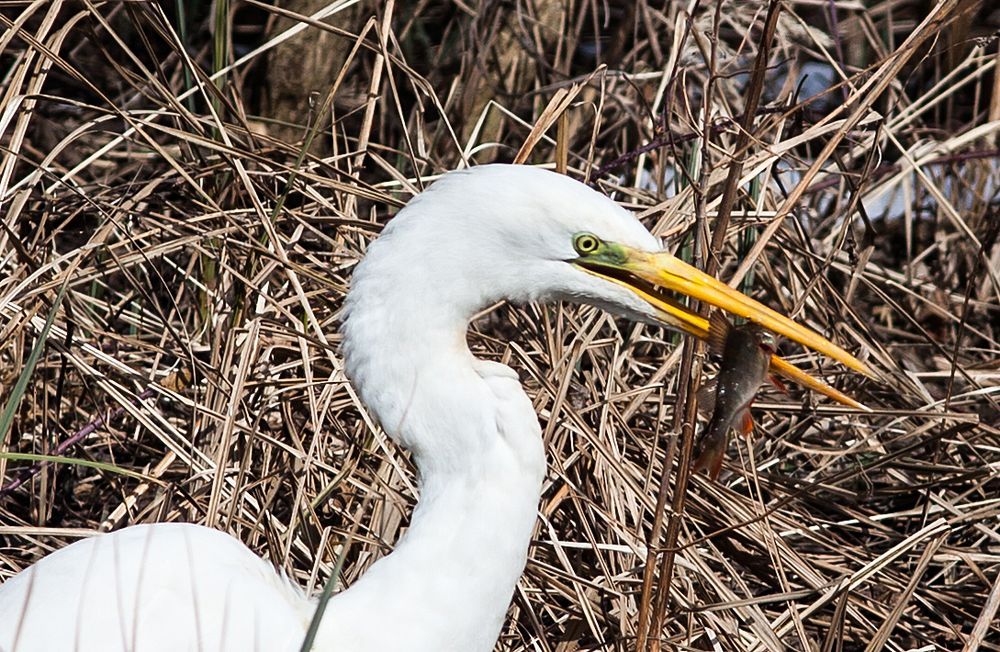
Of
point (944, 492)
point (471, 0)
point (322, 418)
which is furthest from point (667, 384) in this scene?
point (471, 0)

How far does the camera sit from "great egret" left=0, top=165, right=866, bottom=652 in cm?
127

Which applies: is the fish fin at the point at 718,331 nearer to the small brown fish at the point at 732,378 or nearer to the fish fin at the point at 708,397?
the small brown fish at the point at 732,378

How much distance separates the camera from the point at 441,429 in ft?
4.31

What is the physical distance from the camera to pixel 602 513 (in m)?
2.02

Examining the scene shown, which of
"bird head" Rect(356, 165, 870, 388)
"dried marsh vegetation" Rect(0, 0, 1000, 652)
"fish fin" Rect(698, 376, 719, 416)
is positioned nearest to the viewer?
"bird head" Rect(356, 165, 870, 388)

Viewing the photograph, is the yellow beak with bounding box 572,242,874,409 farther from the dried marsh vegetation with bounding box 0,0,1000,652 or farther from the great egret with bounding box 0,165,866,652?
the dried marsh vegetation with bounding box 0,0,1000,652

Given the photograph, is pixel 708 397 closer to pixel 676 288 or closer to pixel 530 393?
pixel 676 288

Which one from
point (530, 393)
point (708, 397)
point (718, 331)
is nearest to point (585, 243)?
point (718, 331)

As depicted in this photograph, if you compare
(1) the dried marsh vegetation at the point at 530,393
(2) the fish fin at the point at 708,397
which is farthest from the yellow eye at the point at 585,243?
(1) the dried marsh vegetation at the point at 530,393

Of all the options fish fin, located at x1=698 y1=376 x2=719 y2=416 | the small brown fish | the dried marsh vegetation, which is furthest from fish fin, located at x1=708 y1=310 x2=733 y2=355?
the dried marsh vegetation

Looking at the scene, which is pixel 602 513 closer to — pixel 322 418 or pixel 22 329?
pixel 322 418

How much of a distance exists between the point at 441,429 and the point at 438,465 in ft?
0.15

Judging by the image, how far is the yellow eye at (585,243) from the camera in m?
1.26

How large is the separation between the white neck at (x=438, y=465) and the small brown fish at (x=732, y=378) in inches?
9.1
